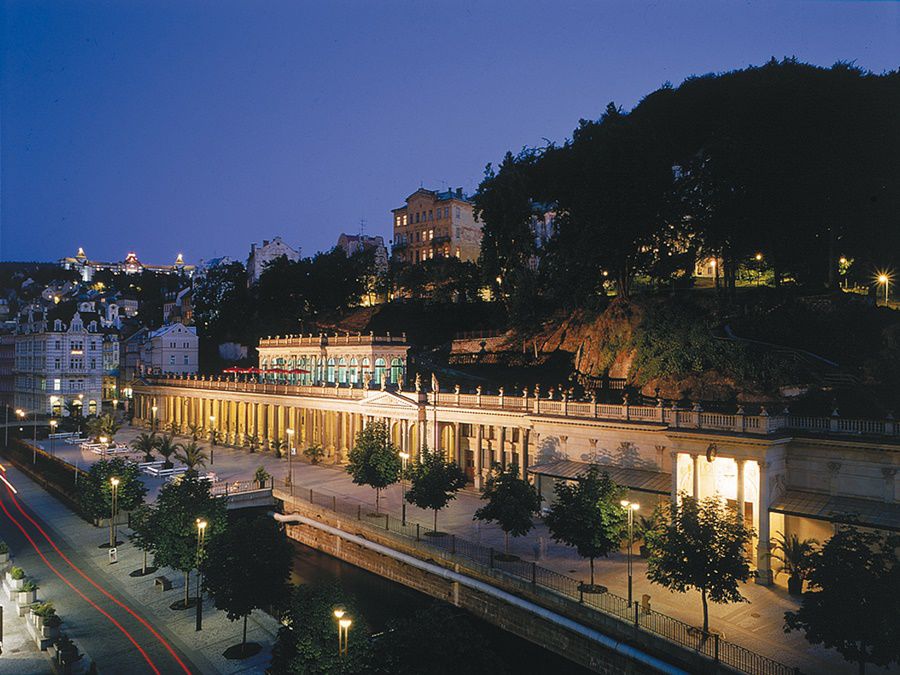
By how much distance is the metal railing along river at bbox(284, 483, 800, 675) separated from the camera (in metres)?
23.5

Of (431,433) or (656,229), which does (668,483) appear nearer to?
(431,433)

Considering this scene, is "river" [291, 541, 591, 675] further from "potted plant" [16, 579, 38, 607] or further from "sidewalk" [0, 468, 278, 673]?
"potted plant" [16, 579, 38, 607]

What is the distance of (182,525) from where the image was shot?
3462 centimetres

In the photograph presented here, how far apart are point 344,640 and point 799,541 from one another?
2398cm

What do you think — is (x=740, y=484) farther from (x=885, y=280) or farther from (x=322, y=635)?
(x=885, y=280)

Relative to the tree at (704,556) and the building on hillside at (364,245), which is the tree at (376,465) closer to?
the tree at (704,556)

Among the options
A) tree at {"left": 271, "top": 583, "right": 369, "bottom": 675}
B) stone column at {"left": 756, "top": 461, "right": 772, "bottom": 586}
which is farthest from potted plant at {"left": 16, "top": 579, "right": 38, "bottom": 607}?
stone column at {"left": 756, "top": 461, "right": 772, "bottom": 586}

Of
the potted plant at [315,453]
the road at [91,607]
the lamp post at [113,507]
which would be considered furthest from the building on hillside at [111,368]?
the lamp post at [113,507]

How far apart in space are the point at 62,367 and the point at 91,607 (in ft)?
302

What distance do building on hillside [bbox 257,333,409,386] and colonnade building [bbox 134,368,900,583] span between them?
7357 millimetres

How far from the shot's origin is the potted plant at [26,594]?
107ft

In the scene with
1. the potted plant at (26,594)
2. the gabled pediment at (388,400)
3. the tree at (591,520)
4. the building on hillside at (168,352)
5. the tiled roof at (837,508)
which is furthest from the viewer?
the building on hillside at (168,352)

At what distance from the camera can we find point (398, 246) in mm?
137250

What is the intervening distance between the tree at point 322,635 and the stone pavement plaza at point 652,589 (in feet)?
45.4
